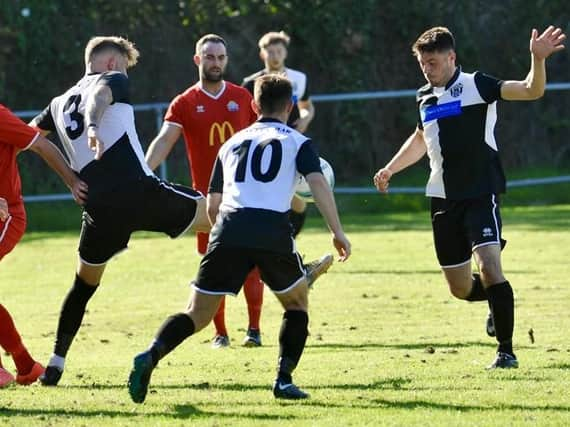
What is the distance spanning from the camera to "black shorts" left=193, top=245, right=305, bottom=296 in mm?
7176

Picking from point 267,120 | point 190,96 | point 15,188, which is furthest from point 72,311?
point 190,96

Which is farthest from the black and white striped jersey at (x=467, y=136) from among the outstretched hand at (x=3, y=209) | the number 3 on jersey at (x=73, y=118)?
the outstretched hand at (x=3, y=209)

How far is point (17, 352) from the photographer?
8250 mm

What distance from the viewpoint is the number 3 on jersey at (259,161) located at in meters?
7.16

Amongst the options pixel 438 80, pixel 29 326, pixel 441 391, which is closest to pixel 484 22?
pixel 29 326

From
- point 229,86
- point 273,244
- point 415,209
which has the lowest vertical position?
point 415,209

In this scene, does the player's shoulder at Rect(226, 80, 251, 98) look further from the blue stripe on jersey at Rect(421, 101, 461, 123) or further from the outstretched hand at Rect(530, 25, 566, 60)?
the outstretched hand at Rect(530, 25, 566, 60)

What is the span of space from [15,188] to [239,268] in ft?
5.87

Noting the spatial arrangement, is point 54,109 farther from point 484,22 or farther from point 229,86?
point 484,22

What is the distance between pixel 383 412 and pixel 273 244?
1027 millimetres

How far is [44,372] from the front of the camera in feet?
27.2

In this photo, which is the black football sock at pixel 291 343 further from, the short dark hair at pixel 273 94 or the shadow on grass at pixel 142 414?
the short dark hair at pixel 273 94

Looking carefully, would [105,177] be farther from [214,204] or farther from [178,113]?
[178,113]

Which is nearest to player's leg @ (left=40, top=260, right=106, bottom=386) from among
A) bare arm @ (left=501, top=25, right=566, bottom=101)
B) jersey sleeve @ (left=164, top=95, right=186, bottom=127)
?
jersey sleeve @ (left=164, top=95, right=186, bottom=127)
